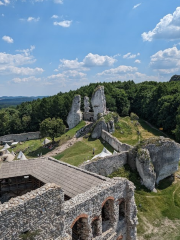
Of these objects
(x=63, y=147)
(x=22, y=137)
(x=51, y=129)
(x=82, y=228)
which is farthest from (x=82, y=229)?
(x=22, y=137)

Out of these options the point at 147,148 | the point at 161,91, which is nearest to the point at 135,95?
the point at 161,91

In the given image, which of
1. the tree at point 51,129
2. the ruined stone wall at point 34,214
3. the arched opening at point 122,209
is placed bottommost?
the arched opening at point 122,209

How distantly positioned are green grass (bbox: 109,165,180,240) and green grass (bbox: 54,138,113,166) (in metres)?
8.71

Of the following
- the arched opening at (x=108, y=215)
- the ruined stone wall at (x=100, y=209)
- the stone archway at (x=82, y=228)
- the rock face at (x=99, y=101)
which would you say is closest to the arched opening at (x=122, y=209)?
the ruined stone wall at (x=100, y=209)

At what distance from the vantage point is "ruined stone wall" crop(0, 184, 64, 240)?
25.4ft

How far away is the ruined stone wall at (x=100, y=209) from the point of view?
1016 centimetres

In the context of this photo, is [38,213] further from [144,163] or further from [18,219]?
[144,163]

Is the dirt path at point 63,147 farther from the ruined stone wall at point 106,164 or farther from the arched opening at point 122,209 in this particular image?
the arched opening at point 122,209

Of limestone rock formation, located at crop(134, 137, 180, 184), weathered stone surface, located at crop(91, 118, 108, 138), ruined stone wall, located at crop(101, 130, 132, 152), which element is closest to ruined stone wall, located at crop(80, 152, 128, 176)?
limestone rock formation, located at crop(134, 137, 180, 184)

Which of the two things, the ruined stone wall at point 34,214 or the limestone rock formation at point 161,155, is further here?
the limestone rock formation at point 161,155

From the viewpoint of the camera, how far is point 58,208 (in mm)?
9328

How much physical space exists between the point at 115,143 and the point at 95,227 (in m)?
21.2

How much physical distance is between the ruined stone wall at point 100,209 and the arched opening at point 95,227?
0.04ft

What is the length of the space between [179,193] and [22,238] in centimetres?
1932
